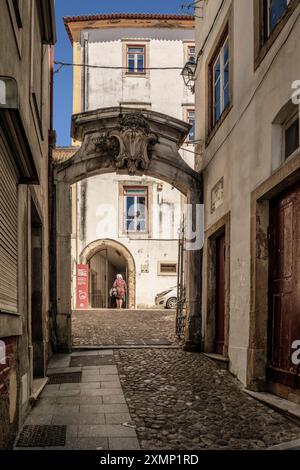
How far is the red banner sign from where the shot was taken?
2119 centimetres

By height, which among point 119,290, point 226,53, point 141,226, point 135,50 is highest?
point 135,50

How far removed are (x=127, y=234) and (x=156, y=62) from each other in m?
8.26

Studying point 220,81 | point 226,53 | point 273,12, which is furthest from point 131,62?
point 273,12

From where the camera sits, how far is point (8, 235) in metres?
4.22

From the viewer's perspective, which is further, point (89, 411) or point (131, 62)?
A: point (131, 62)

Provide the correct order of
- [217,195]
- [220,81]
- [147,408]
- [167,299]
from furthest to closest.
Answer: [167,299] → [220,81] → [217,195] → [147,408]

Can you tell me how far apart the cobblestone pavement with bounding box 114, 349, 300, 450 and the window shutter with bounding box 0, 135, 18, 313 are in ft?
5.47

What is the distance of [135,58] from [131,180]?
19.6 feet

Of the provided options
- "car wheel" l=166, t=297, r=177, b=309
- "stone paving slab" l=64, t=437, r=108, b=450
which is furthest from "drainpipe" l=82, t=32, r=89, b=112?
"stone paving slab" l=64, t=437, r=108, b=450

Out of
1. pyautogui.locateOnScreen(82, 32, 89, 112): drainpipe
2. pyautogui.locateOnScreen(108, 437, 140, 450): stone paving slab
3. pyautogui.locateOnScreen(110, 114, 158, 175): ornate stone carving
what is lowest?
pyautogui.locateOnScreen(108, 437, 140, 450): stone paving slab

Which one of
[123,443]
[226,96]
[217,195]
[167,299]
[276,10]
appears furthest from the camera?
[167,299]

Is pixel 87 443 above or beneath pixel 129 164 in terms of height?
beneath

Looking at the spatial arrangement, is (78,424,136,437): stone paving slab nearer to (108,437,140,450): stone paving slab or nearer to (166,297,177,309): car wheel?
(108,437,140,450): stone paving slab

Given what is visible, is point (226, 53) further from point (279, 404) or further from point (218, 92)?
point (279, 404)
